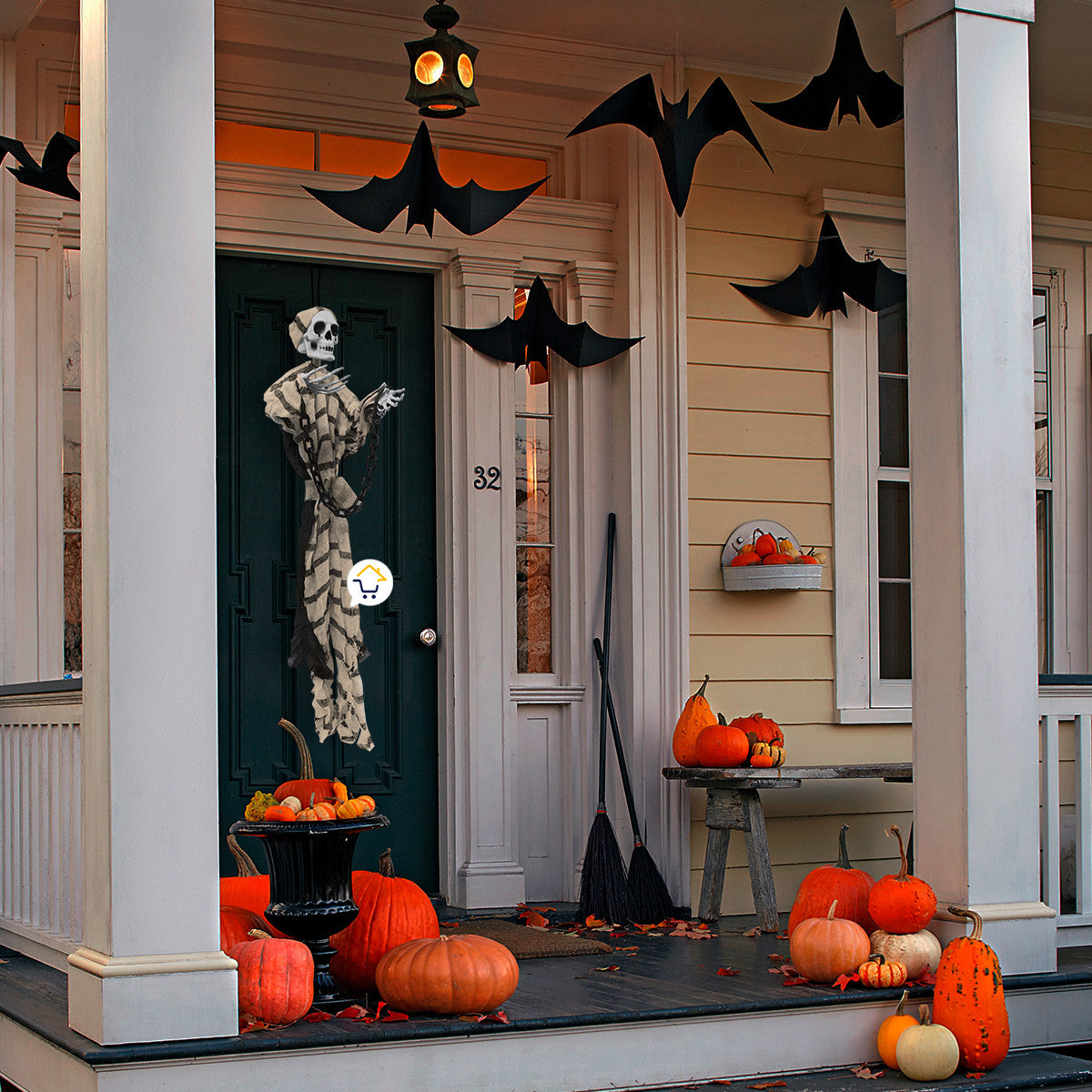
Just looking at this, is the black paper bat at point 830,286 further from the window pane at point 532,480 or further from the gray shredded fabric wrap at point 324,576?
the gray shredded fabric wrap at point 324,576

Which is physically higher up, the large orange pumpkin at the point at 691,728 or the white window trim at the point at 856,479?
the white window trim at the point at 856,479

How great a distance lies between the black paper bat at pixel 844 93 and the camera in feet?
16.5

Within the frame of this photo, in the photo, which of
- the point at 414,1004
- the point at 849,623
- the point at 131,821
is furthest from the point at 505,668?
the point at 131,821

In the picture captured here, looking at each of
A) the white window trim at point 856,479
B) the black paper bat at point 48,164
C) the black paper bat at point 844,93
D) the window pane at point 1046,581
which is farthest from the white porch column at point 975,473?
the black paper bat at point 48,164

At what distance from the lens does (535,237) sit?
221 inches

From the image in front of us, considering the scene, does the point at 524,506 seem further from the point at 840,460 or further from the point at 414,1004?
the point at 414,1004

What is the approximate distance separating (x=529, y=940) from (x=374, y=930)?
0.94m

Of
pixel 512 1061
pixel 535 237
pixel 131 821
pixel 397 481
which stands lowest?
pixel 512 1061

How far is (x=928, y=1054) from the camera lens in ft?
11.5

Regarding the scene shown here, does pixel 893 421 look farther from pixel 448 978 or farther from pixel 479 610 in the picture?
pixel 448 978

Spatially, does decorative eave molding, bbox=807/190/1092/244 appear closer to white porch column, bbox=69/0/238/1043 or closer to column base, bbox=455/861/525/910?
column base, bbox=455/861/525/910

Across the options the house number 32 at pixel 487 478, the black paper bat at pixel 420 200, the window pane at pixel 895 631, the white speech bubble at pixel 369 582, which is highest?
the black paper bat at pixel 420 200

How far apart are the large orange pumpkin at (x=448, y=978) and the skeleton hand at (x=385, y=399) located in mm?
2378

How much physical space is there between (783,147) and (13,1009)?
4.29 metres
